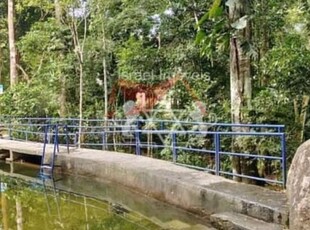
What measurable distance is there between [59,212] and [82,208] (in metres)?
0.36

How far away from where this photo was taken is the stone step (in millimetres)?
4596

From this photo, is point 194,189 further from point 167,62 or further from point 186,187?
point 167,62

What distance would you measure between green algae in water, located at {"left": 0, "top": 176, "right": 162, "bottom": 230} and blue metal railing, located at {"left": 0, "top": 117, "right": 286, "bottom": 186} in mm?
1447

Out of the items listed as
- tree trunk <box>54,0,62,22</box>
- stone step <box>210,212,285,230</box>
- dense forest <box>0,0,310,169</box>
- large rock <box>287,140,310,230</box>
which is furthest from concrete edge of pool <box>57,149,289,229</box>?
tree trunk <box>54,0,62,22</box>

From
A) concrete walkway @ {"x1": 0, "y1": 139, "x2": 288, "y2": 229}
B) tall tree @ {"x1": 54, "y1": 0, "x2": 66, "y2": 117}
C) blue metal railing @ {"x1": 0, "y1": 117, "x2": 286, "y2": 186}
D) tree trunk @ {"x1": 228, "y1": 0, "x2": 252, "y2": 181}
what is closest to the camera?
concrete walkway @ {"x1": 0, "y1": 139, "x2": 288, "y2": 229}

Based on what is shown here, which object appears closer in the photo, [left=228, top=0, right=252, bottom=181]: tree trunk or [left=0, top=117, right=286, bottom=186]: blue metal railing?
[left=0, top=117, right=286, bottom=186]: blue metal railing

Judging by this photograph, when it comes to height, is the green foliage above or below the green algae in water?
above

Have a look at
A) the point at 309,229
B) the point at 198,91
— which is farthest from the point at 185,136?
the point at 309,229

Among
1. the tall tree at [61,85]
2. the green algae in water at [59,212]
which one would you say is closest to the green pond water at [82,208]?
the green algae in water at [59,212]

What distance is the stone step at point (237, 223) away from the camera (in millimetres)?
4596

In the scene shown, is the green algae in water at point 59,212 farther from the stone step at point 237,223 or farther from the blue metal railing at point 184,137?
the blue metal railing at point 184,137

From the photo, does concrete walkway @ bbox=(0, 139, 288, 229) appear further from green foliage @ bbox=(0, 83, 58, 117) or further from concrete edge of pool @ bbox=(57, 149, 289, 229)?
green foliage @ bbox=(0, 83, 58, 117)

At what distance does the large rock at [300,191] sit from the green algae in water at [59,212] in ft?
7.01

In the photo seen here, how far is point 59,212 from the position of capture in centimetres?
673
